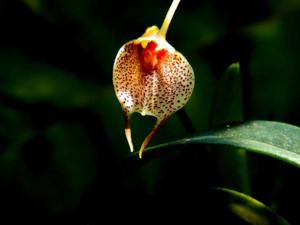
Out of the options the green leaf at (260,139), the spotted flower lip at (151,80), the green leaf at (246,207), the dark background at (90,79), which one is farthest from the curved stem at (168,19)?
the dark background at (90,79)

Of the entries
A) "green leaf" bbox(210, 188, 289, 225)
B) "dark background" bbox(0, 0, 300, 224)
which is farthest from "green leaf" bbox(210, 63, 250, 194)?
"dark background" bbox(0, 0, 300, 224)

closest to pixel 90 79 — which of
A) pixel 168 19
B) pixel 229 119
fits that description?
pixel 229 119

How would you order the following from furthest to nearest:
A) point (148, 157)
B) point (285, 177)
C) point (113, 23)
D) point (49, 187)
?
point (113, 23)
point (49, 187)
point (285, 177)
point (148, 157)

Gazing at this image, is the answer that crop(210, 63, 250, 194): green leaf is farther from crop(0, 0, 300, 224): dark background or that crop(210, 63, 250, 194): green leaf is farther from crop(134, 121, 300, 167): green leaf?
crop(0, 0, 300, 224): dark background

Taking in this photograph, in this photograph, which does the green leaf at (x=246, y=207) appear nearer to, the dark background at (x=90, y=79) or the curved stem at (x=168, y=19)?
the curved stem at (x=168, y=19)

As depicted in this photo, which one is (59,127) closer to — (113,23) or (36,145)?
(36,145)

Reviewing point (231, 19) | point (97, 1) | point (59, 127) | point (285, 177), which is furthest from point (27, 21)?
point (285, 177)

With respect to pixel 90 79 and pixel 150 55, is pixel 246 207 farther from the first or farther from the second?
pixel 90 79
